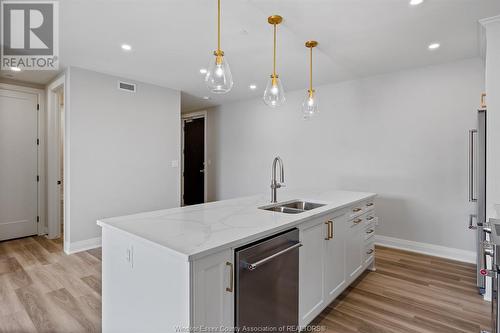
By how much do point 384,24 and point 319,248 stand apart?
2.13 meters

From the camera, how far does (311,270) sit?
75.0 inches

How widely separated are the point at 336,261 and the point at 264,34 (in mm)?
2255

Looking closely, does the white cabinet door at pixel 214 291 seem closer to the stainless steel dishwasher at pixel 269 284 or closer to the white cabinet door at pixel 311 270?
the stainless steel dishwasher at pixel 269 284

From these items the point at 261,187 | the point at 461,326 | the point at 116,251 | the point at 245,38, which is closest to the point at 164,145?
the point at 261,187

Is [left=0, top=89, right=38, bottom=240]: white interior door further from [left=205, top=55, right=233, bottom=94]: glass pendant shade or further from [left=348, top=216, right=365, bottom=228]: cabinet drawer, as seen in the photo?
[left=348, top=216, right=365, bottom=228]: cabinet drawer

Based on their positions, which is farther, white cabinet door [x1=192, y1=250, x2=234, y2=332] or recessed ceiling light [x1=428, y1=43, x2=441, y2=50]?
recessed ceiling light [x1=428, y1=43, x2=441, y2=50]

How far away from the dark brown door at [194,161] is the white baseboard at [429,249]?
13.9ft

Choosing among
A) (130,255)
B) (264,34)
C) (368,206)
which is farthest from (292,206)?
(264,34)

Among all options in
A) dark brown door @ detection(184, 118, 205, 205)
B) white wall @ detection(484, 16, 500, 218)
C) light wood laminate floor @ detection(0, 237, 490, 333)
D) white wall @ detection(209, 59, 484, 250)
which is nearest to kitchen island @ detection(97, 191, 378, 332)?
light wood laminate floor @ detection(0, 237, 490, 333)

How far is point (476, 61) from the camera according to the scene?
3217mm

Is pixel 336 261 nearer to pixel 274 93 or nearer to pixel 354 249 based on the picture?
pixel 354 249

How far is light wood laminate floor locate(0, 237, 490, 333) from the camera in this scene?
2047 millimetres

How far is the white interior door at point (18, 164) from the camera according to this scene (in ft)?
13.3

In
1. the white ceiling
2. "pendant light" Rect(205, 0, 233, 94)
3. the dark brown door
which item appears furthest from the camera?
the dark brown door
